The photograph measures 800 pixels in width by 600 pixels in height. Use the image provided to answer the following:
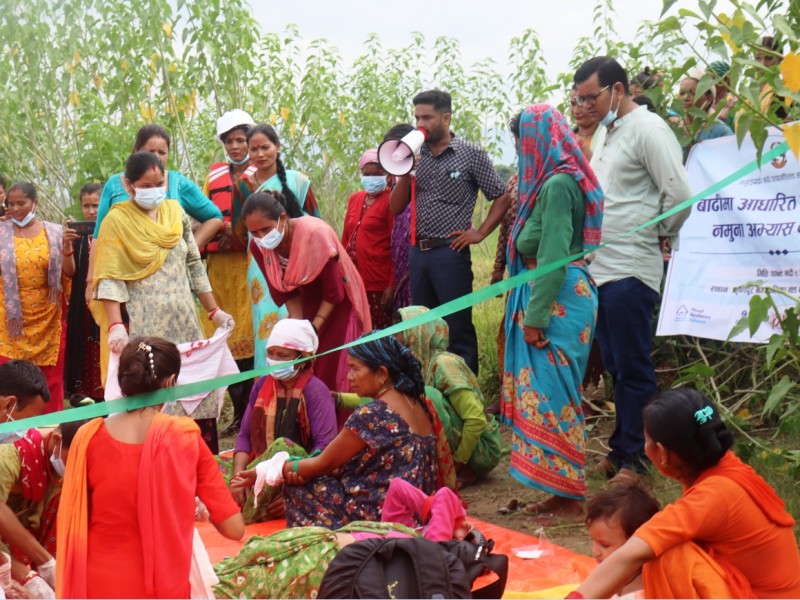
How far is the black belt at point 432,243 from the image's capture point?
5996 millimetres

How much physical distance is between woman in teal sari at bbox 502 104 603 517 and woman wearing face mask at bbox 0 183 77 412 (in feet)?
10.00

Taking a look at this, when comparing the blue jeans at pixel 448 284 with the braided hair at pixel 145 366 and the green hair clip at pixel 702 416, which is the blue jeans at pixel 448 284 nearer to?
the braided hair at pixel 145 366

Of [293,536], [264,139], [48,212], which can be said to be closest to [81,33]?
[48,212]

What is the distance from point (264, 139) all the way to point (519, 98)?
3495mm

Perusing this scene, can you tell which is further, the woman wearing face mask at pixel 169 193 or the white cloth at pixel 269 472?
the woman wearing face mask at pixel 169 193

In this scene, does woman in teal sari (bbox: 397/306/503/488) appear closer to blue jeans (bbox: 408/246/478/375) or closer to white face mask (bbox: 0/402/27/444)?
blue jeans (bbox: 408/246/478/375)

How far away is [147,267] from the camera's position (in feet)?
18.3

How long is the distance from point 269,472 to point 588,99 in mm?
2128

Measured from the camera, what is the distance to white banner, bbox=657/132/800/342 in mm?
5246

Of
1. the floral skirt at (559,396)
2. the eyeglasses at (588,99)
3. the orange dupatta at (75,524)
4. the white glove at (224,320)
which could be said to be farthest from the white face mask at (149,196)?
the orange dupatta at (75,524)

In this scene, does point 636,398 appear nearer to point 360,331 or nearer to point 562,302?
point 562,302

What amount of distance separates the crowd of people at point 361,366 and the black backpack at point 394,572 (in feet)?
1.25

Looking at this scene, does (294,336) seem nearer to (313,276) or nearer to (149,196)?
(313,276)

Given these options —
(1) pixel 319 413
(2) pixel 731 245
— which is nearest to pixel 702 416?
(1) pixel 319 413
